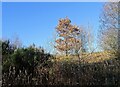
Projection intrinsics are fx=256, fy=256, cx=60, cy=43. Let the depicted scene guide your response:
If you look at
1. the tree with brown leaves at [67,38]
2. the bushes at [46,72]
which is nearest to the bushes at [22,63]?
the bushes at [46,72]

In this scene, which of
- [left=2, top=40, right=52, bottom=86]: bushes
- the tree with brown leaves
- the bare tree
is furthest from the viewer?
the tree with brown leaves

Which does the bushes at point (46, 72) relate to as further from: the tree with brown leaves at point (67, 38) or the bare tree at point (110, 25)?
the tree with brown leaves at point (67, 38)

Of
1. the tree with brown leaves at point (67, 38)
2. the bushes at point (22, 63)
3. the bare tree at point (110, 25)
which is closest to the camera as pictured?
the bushes at point (22, 63)

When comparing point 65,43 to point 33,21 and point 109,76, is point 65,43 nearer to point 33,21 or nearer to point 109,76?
point 33,21

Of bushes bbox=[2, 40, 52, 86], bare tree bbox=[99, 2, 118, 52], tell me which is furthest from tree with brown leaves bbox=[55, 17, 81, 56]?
bushes bbox=[2, 40, 52, 86]

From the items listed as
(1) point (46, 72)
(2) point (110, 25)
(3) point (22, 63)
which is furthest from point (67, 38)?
(1) point (46, 72)

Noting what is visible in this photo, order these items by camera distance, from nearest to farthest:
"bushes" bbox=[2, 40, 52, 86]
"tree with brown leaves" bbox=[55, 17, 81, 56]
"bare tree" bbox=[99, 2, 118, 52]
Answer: "bushes" bbox=[2, 40, 52, 86]
"bare tree" bbox=[99, 2, 118, 52]
"tree with brown leaves" bbox=[55, 17, 81, 56]

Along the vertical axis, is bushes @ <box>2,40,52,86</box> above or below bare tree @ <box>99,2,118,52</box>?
below

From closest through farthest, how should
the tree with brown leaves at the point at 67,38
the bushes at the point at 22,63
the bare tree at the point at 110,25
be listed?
the bushes at the point at 22,63, the bare tree at the point at 110,25, the tree with brown leaves at the point at 67,38

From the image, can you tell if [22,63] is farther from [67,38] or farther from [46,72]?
[67,38]

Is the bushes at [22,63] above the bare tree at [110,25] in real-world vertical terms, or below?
below

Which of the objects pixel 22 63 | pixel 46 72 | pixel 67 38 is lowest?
pixel 46 72

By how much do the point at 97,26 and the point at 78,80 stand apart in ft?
7.10

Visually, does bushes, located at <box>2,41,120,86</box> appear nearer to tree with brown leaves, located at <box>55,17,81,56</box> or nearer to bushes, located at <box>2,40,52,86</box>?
bushes, located at <box>2,40,52,86</box>
